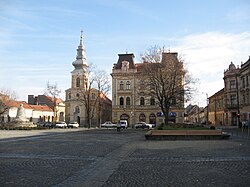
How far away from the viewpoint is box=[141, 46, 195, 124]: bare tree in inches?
1721

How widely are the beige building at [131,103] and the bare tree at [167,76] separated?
A: 28068 mm

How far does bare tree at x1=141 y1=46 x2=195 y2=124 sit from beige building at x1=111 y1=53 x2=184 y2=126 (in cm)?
2807

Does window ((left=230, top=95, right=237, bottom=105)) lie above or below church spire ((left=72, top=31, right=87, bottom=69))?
below

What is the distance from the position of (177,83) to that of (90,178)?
3702 centimetres

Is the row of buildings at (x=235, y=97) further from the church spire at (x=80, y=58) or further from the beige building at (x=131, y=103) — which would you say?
the church spire at (x=80, y=58)

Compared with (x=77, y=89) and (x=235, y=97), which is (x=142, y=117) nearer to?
(x=77, y=89)

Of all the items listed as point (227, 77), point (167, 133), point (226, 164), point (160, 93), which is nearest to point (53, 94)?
point (160, 93)

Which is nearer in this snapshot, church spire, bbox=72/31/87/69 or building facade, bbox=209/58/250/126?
building facade, bbox=209/58/250/126

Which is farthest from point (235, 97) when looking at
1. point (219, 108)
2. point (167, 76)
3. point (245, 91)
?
point (167, 76)

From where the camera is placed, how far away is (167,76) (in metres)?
44.2

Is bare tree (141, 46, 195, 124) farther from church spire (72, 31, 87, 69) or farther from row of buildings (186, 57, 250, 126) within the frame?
church spire (72, 31, 87, 69)

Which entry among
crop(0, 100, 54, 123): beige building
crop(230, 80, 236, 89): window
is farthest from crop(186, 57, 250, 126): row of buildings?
crop(0, 100, 54, 123): beige building

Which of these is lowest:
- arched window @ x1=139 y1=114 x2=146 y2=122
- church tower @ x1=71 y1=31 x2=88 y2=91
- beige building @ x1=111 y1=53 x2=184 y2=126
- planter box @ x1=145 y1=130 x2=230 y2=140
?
planter box @ x1=145 y1=130 x2=230 y2=140

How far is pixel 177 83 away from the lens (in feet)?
147
